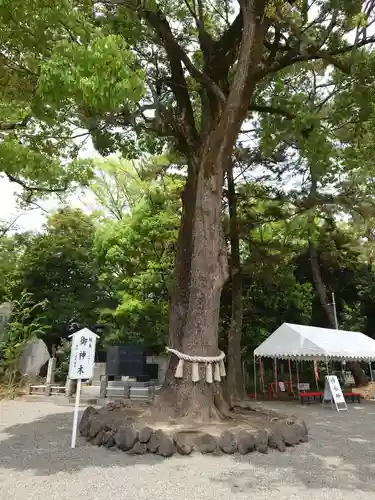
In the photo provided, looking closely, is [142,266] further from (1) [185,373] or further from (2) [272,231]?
(1) [185,373]

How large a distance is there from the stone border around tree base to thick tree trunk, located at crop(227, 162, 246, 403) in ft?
22.8

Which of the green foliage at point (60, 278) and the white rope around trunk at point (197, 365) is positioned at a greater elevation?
the green foliage at point (60, 278)

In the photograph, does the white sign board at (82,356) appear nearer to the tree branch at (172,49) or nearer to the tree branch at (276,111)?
the tree branch at (172,49)

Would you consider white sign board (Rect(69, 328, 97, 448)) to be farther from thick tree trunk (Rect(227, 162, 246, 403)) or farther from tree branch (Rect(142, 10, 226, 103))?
thick tree trunk (Rect(227, 162, 246, 403))

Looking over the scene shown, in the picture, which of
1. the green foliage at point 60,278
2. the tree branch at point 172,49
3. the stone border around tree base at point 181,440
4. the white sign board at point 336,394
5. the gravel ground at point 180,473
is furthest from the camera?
the green foliage at point 60,278

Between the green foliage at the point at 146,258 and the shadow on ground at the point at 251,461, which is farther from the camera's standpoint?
the green foliage at the point at 146,258

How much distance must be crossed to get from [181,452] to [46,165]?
486 cm

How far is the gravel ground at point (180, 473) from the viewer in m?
3.86

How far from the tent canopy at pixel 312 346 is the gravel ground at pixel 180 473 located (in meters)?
5.59

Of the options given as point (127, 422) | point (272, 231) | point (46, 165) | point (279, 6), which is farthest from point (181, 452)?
Answer: point (272, 231)


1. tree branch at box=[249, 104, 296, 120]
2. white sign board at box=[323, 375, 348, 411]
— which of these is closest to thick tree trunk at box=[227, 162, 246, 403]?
white sign board at box=[323, 375, 348, 411]

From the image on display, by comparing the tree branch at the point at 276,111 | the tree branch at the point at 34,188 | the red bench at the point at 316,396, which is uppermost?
the tree branch at the point at 276,111

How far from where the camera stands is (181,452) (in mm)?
5199

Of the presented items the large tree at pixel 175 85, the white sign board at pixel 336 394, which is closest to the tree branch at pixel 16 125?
the large tree at pixel 175 85
